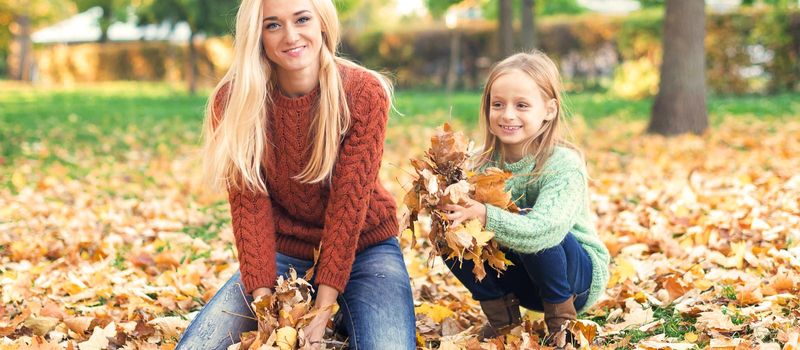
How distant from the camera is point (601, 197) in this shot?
17.2 ft

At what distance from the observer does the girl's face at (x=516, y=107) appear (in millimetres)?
2697

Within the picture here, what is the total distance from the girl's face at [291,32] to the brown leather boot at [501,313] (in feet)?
3.57

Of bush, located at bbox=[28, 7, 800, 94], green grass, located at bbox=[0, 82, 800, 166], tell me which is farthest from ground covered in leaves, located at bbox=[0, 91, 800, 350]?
bush, located at bbox=[28, 7, 800, 94]

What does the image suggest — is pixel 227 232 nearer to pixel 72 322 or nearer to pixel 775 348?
pixel 72 322

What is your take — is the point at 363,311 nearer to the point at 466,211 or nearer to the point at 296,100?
the point at 466,211

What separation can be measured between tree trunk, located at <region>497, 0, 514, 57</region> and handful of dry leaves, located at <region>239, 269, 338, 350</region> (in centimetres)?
1247

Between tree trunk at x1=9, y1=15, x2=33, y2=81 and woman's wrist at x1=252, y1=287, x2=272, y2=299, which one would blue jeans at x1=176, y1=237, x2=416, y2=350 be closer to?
woman's wrist at x1=252, y1=287, x2=272, y2=299

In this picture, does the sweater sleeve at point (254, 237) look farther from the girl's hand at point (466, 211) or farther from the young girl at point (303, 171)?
the girl's hand at point (466, 211)

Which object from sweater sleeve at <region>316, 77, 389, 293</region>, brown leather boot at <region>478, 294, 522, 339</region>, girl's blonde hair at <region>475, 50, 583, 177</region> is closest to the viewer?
sweater sleeve at <region>316, 77, 389, 293</region>

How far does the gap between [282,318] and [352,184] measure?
20.0 inches

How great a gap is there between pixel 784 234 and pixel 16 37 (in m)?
36.2

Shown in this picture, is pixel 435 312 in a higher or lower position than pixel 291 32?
lower

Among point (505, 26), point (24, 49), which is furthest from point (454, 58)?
point (24, 49)

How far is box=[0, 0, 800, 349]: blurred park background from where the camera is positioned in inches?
118
